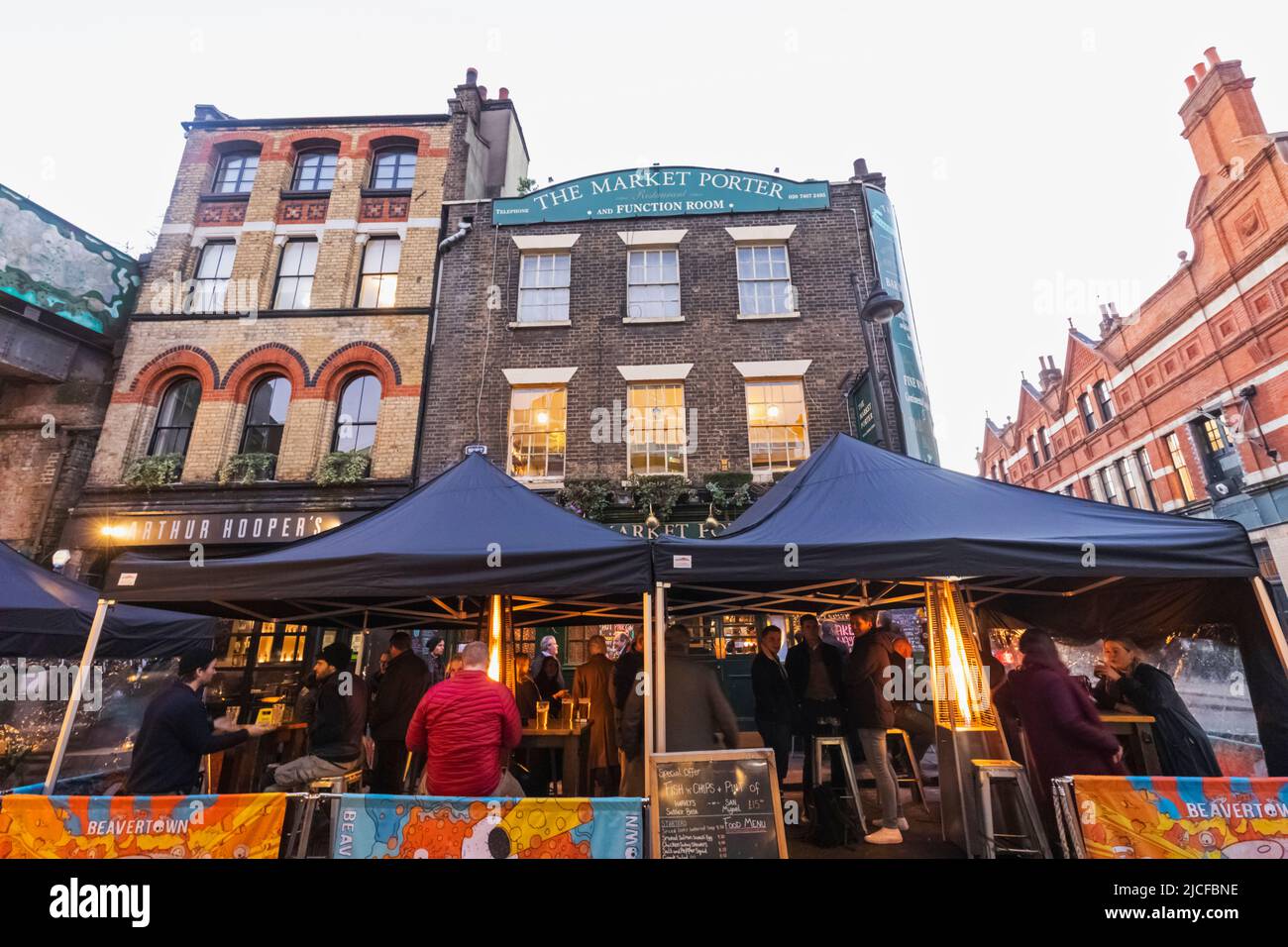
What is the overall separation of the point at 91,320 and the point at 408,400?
7.25 meters

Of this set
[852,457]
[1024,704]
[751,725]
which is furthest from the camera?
[751,725]

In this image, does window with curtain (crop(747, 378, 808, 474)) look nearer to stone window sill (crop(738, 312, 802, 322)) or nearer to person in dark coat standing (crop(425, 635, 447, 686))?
stone window sill (crop(738, 312, 802, 322))

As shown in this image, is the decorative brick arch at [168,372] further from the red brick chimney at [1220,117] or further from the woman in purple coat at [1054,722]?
the red brick chimney at [1220,117]

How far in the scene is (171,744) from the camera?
4.24 m

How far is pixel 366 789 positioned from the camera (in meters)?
5.82

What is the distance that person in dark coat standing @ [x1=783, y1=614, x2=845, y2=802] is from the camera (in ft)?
19.5

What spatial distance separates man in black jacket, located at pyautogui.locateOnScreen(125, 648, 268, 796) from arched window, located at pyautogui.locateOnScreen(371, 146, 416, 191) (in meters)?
13.5

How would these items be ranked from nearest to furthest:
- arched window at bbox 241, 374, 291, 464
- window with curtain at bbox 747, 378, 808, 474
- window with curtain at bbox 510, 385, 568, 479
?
window with curtain at bbox 747, 378, 808, 474
window with curtain at bbox 510, 385, 568, 479
arched window at bbox 241, 374, 291, 464

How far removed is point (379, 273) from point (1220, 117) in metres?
29.0

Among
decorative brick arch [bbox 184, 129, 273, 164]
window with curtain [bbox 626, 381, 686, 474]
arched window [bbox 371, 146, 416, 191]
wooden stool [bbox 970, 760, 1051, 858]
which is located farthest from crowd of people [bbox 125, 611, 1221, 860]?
decorative brick arch [bbox 184, 129, 273, 164]

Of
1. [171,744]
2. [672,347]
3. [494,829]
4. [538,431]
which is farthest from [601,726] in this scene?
[672,347]

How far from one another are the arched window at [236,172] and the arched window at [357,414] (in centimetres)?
639
